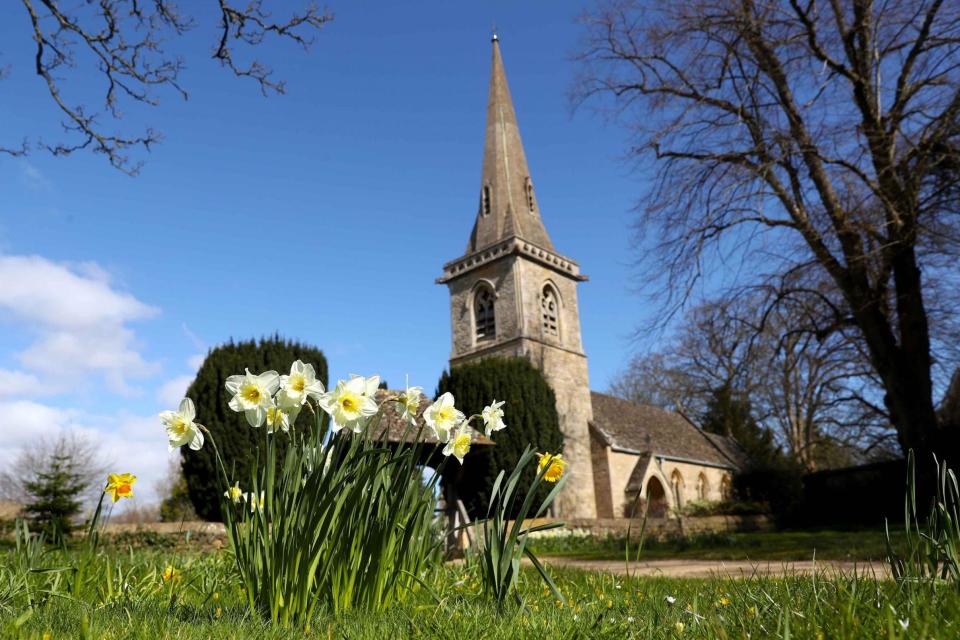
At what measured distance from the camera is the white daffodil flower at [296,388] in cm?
295

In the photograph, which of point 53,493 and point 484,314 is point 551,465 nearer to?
point 53,493

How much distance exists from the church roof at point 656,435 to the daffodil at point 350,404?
25.2 metres

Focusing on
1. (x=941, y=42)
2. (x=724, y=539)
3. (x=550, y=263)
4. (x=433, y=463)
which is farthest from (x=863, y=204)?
(x=550, y=263)

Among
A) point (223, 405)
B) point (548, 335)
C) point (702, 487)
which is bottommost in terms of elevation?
point (702, 487)

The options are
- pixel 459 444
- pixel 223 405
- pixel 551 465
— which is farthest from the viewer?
pixel 223 405

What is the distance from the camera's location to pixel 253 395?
2.99 m


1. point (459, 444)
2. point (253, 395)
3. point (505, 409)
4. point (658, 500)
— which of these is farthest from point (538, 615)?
point (658, 500)

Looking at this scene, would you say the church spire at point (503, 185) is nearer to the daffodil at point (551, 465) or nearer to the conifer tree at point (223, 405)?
the conifer tree at point (223, 405)

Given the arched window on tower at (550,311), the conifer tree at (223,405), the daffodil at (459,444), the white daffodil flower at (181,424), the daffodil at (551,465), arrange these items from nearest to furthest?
the white daffodil flower at (181,424)
the daffodil at (459,444)
the daffodil at (551,465)
the conifer tree at (223,405)
the arched window on tower at (550,311)

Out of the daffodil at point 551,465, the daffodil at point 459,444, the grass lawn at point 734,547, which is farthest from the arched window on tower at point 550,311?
the daffodil at point 459,444

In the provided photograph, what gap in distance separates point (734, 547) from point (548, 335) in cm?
1777

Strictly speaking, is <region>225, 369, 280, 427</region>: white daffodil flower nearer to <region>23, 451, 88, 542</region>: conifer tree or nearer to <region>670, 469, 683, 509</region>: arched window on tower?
<region>23, 451, 88, 542</region>: conifer tree

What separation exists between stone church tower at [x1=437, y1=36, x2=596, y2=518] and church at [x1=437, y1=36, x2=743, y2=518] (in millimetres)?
47

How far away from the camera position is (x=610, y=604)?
3.64 m
